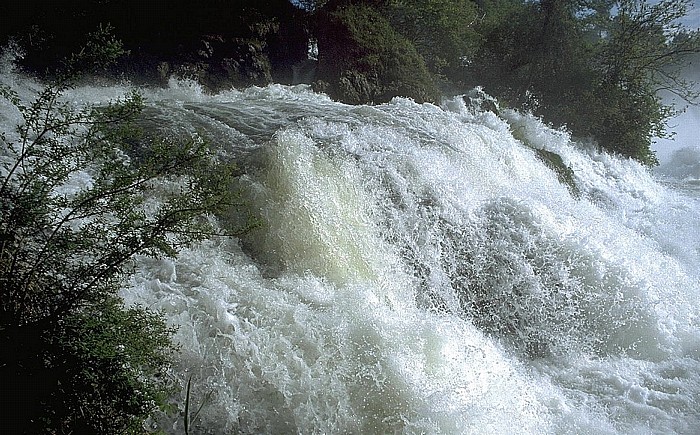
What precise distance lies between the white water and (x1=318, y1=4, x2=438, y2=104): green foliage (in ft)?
9.83

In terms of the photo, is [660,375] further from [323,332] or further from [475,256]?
[323,332]

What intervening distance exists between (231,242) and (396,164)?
184 centimetres

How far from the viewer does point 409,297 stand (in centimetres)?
457

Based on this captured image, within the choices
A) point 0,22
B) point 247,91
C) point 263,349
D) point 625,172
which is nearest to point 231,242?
point 263,349

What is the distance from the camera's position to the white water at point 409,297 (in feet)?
11.5

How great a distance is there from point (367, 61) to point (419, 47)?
110 inches

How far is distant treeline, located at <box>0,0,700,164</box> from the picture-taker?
8914 millimetres

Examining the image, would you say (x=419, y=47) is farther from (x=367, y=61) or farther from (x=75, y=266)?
(x=75, y=266)

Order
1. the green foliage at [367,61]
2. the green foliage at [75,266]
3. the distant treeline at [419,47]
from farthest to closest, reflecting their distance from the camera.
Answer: the green foliage at [367,61], the distant treeline at [419,47], the green foliage at [75,266]

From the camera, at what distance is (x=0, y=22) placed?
7.99 meters

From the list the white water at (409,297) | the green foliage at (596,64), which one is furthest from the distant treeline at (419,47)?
the white water at (409,297)

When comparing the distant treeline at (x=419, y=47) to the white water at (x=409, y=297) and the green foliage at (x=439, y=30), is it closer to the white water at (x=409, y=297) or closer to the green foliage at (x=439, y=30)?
the green foliage at (x=439, y=30)

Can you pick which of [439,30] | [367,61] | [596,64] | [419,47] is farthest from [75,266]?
[596,64]

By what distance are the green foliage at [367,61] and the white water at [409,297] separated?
300cm
